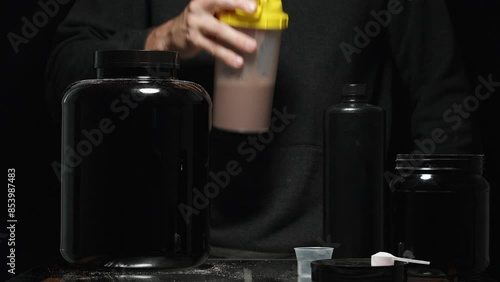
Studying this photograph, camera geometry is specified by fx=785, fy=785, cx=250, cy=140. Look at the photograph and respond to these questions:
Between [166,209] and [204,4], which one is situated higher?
[204,4]

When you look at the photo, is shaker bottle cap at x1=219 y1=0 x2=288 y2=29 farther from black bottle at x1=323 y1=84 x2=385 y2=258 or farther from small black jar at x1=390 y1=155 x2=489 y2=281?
small black jar at x1=390 y1=155 x2=489 y2=281

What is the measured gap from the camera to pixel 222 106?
3.35ft

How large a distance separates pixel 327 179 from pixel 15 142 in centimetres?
108

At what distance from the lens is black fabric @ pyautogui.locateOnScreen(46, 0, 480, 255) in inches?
58.6

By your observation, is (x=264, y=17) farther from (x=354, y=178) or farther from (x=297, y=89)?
(x=297, y=89)

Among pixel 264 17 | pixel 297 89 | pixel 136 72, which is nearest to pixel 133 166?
pixel 136 72

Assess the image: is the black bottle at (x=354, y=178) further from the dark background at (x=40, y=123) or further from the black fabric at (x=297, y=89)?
the dark background at (x=40, y=123)

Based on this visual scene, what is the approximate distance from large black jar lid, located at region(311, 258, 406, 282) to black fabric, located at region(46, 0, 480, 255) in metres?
0.69

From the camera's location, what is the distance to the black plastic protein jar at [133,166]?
82 centimetres

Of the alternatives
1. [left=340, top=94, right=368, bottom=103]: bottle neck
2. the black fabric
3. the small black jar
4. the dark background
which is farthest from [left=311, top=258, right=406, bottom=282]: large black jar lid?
the dark background

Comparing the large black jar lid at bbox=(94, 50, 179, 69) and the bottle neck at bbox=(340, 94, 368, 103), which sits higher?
the large black jar lid at bbox=(94, 50, 179, 69)

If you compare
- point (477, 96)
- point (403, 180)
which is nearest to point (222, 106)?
point (403, 180)

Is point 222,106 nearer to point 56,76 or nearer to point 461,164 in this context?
point 461,164

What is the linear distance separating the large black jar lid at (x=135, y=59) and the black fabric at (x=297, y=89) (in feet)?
1.95
